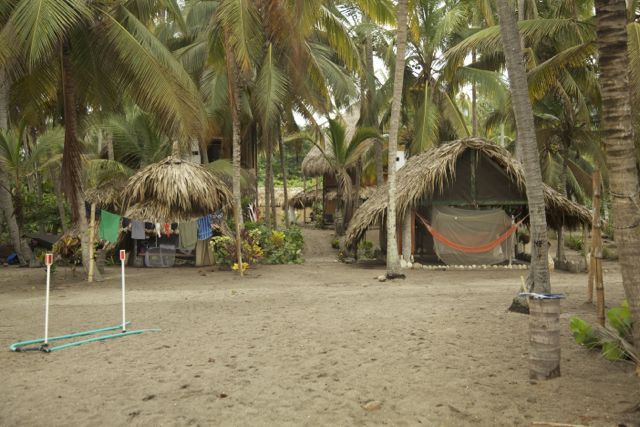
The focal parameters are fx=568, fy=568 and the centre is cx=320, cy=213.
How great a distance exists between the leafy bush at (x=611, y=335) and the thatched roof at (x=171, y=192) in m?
10.3

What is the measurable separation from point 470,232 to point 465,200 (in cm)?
89

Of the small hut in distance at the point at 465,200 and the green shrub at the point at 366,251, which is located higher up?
the small hut in distance at the point at 465,200

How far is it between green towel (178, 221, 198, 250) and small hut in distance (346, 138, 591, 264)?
13.0 feet

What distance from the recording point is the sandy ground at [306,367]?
3885 mm

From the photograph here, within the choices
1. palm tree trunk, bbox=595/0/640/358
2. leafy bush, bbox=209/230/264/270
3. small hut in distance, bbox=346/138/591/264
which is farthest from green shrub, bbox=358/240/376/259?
palm tree trunk, bbox=595/0/640/358

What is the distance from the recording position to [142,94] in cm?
1076

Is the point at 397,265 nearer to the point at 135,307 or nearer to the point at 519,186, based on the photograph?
the point at 519,186

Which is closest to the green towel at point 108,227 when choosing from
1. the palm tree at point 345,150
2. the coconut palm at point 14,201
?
the coconut palm at point 14,201

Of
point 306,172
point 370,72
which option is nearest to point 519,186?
point 370,72

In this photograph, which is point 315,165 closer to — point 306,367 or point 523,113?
point 523,113

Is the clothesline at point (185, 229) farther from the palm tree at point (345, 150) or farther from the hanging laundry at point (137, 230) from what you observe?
the palm tree at point (345, 150)

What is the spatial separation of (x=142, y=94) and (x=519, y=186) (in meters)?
9.05

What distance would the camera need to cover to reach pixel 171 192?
13.6 meters

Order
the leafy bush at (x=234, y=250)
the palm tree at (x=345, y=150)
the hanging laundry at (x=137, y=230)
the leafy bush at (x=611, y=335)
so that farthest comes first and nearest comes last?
the palm tree at (x=345, y=150) < the hanging laundry at (x=137, y=230) < the leafy bush at (x=234, y=250) < the leafy bush at (x=611, y=335)
